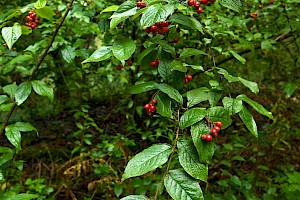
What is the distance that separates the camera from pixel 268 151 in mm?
3156

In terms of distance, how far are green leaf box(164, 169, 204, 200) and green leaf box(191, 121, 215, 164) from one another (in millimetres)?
61

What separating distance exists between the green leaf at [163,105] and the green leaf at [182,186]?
188 millimetres

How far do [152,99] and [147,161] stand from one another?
0.82ft

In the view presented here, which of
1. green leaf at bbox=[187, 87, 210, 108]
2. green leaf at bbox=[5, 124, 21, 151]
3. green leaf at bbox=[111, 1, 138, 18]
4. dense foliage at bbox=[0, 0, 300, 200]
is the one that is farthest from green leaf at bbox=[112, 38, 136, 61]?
green leaf at bbox=[5, 124, 21, 151]

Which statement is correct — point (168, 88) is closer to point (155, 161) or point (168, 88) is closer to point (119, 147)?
point (155, 161)

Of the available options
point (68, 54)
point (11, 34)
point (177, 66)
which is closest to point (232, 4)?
point (177, 66)

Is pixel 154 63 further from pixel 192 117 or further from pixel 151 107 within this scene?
pixel 192 117

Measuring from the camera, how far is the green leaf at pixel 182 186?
0.93 m

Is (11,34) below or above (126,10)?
below

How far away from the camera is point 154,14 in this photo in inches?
39.0

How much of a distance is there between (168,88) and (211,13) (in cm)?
141

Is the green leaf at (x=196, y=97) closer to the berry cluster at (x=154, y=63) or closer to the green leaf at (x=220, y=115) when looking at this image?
the green leaf at (x=220, y=115)

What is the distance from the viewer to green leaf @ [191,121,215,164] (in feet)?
3.22

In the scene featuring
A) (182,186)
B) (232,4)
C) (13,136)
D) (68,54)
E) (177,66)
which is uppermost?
(232,4)
